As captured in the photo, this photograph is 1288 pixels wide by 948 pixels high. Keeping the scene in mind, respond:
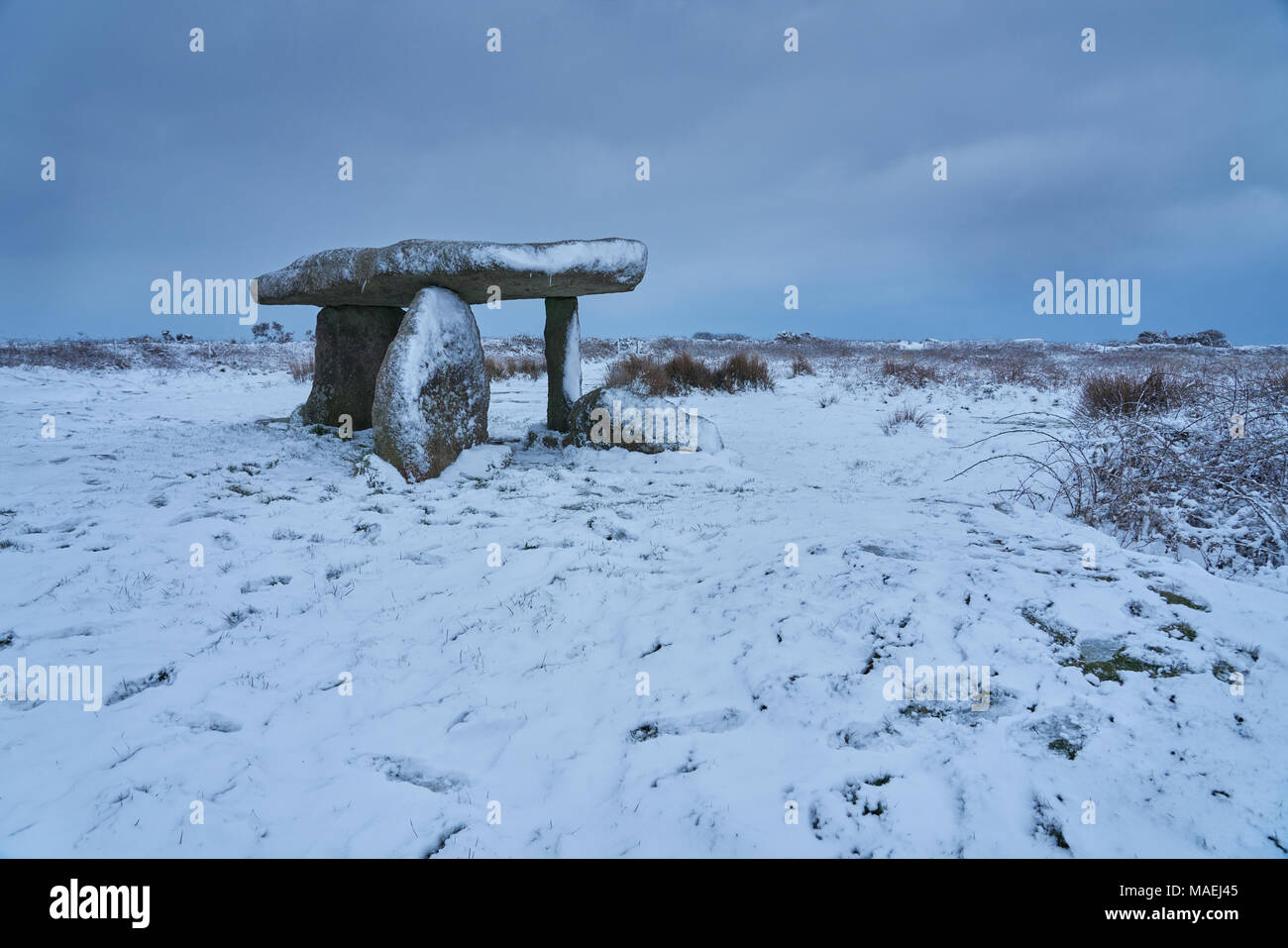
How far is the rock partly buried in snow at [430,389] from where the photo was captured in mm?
4801

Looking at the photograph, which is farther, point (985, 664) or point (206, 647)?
point (206, 647)

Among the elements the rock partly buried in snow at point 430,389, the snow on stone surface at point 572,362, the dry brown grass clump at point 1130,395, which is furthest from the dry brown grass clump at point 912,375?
the rock partly buried in snow at point 430,389

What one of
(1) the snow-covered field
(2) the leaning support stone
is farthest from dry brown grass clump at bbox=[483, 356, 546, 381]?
(1) the snow-covered field

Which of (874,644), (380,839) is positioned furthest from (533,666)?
(874,644)

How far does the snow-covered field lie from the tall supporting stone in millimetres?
2669

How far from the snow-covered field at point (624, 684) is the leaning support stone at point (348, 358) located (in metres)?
2.65

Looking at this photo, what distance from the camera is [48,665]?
7.39ft

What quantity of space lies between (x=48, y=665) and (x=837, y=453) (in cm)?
538

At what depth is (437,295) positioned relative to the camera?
525cm

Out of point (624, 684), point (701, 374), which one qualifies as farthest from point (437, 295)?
point (701, 374)

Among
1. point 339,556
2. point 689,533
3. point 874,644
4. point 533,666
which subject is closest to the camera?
point 874,644

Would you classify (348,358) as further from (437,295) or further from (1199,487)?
(1199,487)
